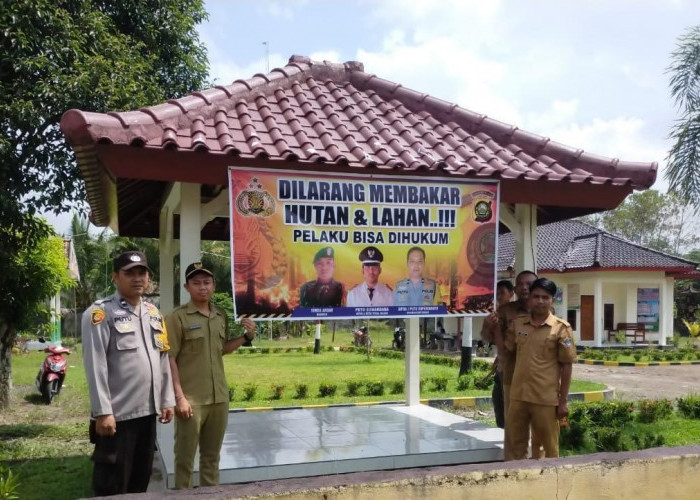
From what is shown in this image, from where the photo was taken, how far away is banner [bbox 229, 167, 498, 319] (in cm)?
499

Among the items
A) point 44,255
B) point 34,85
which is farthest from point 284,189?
point 44,255

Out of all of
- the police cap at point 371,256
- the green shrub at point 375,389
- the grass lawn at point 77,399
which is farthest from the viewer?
the green shrub at point 375,389

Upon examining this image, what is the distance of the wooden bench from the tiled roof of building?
2.31 metres

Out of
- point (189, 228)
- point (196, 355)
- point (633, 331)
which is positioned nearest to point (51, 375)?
point (189, 228)

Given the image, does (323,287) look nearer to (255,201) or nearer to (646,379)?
(255,201)

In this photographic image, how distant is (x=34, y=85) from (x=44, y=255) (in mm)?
4174

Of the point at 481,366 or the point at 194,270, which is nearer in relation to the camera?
the point at 194,270

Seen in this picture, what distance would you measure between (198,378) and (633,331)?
23.7m

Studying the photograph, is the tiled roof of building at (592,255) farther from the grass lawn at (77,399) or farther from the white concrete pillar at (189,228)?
the white concrete pillar at (189,228)

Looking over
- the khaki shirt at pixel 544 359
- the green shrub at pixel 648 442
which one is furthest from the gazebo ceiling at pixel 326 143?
the green shrub at pixel 648 442

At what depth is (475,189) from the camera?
555cm

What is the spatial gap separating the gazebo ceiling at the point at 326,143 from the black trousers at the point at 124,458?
1.79 m

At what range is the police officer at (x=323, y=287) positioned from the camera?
17.0 ft

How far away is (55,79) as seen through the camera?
8.29m
